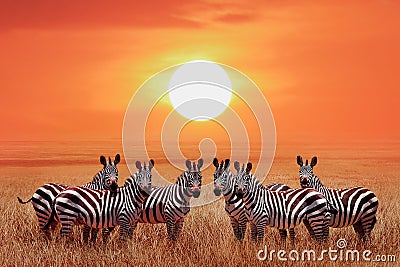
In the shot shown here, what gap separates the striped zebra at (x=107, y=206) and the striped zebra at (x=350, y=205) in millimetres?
3758

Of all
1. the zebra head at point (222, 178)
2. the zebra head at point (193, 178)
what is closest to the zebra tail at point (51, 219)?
the zebra head at point (193, 178)

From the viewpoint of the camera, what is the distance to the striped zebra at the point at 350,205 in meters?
11.7

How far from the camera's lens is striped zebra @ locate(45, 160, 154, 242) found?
1096cm

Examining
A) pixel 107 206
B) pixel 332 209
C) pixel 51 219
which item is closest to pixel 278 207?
pixel 332 209

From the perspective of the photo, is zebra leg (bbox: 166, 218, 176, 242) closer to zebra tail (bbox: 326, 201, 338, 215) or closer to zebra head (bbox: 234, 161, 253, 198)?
zebra head (bbox: 234, 161, 253, 198)

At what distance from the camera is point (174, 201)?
11.5 m

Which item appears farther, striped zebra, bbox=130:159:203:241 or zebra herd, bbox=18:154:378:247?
striped zebra, bbox=130:159:203:241

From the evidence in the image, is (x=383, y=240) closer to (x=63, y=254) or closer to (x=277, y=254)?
(x=277, y=254)

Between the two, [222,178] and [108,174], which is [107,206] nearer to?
[108,174]

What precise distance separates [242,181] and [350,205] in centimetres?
273

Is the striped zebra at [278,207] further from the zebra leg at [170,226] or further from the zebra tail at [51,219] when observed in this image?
the zebra tail at [51,219]

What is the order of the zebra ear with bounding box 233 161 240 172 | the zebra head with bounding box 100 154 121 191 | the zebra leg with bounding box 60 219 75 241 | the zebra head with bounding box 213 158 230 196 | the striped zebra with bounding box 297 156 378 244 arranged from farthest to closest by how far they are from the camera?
the zebra head with bounding box 100 154 121 191 < the striped zebra with bounding box 297 156 378 244 < the zebra leg with bounding box 60 219 75 241 < the zebra ear with bounding box 233 161 240 172 < the zebra head with bounding box 213 158 230 196

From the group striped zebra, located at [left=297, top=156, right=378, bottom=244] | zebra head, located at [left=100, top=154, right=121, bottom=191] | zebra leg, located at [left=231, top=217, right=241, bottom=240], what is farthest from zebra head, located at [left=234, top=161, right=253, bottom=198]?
zebra head, located at [left=100, top=154, right=121, bottom=191]

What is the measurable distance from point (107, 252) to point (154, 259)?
3.49ft
